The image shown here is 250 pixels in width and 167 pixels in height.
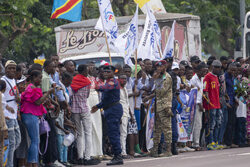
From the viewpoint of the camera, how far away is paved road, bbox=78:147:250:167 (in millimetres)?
11720

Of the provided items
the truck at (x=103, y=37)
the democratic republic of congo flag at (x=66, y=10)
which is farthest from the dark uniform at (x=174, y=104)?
the truck at (x=103, y=37)

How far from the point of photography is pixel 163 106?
44.7ft

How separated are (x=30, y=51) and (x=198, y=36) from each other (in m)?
10.9

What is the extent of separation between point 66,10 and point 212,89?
3.81 meters

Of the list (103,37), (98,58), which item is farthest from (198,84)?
(103,37)

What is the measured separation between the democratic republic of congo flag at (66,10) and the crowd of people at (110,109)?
5.69 ft

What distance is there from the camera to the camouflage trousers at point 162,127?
13555 mm

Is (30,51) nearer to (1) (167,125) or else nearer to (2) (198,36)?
(2) (198,36)

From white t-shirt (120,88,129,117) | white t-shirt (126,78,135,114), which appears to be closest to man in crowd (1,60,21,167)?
white t-shirt (120,88,129,117)

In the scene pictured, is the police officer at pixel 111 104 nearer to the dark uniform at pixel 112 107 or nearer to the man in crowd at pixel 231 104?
the dark uniform at pixel 112 107

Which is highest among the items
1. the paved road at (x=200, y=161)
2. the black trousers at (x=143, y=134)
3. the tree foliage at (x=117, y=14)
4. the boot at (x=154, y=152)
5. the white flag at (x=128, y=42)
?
the tree foliage at (x=117, y=14)

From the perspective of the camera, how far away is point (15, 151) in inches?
445

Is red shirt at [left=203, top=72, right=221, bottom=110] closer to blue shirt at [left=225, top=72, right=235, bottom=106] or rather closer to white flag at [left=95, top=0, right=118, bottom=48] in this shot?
blue shirt at [left=225, top=72, right=235, bottom=106]

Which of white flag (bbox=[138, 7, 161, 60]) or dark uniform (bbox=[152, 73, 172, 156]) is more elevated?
white flag (bbox=[138, 7, 161, 60])
